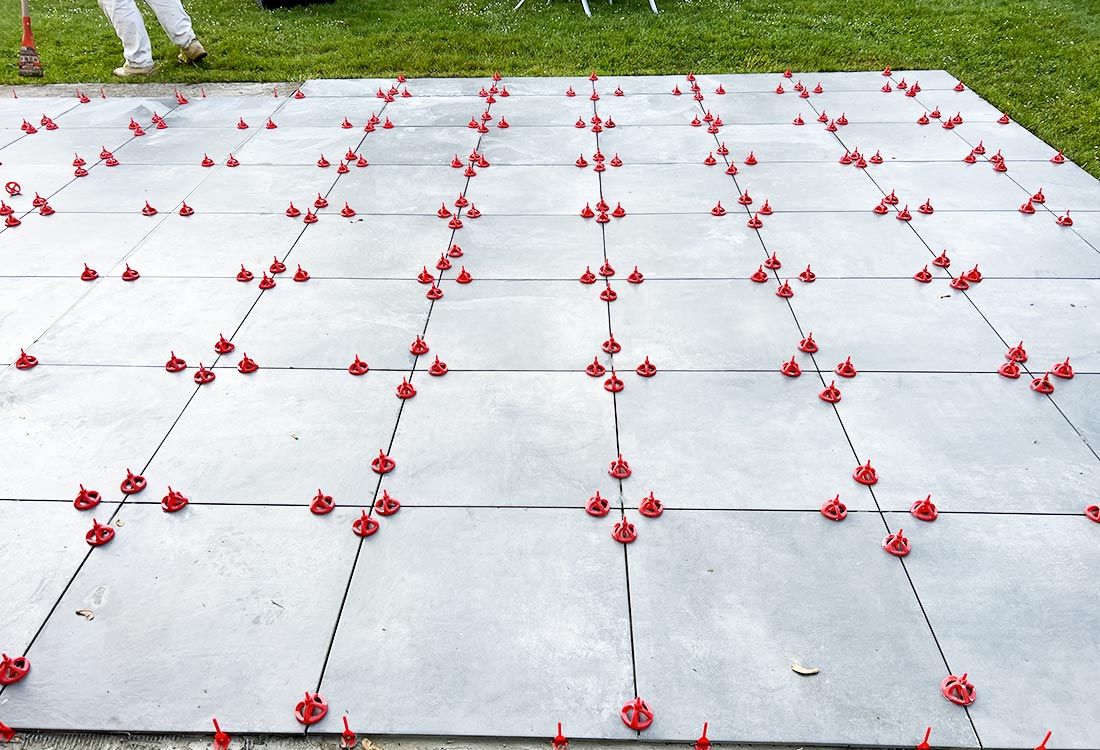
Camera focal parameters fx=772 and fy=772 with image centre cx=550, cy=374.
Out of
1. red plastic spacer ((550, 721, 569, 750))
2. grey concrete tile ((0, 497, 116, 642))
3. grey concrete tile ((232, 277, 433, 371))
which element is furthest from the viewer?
grey concrete tile ((232, 277, 433, 371))

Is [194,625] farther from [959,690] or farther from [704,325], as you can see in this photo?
[704,325]

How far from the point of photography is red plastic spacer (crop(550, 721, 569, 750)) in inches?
86.8

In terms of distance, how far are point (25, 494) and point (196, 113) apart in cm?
503

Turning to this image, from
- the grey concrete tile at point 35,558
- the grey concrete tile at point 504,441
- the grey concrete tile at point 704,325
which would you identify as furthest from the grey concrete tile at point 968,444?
the grey concrete tile at point 35,558

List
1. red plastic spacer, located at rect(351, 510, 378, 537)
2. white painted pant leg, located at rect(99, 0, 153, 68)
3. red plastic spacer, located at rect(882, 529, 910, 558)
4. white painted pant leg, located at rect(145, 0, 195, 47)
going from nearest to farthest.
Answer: red plastic spacer, located at rect(882, 529, 910, 558)
red plastic spacer, located at rect(351, 510, 378, 537)
white painted pant leg, located at rect(99, 0, 153, 68)
white painted pant leg, located at rect(145, 0, 195, 47)

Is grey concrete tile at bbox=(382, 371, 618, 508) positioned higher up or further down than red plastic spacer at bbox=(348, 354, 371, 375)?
further down

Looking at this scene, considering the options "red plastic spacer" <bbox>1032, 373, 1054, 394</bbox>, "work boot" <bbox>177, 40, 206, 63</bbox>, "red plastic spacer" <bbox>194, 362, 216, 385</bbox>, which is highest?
"work boot" <bbox>177, 40, 206, 63</bbox>

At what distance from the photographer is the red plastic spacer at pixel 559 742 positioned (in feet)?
7.23

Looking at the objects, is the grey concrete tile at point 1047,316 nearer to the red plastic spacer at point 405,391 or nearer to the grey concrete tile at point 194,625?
the red plastic spacer at point 405,391

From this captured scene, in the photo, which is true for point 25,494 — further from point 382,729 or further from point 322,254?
point 322,254

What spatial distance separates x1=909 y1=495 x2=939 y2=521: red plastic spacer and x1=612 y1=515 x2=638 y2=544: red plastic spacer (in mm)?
1056

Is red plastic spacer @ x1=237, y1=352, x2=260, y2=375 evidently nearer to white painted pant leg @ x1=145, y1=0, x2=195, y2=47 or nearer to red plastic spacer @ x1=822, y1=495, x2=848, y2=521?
red plastic spacer @ x1=822, y1=495, x2=848, y2=521

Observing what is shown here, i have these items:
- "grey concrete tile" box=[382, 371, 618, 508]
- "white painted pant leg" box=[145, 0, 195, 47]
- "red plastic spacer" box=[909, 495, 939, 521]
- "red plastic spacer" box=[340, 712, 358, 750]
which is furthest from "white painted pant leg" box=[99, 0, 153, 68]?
"red plastic spacer" box=[909, 495, 939, 521]

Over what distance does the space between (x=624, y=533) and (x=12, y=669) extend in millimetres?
2013
